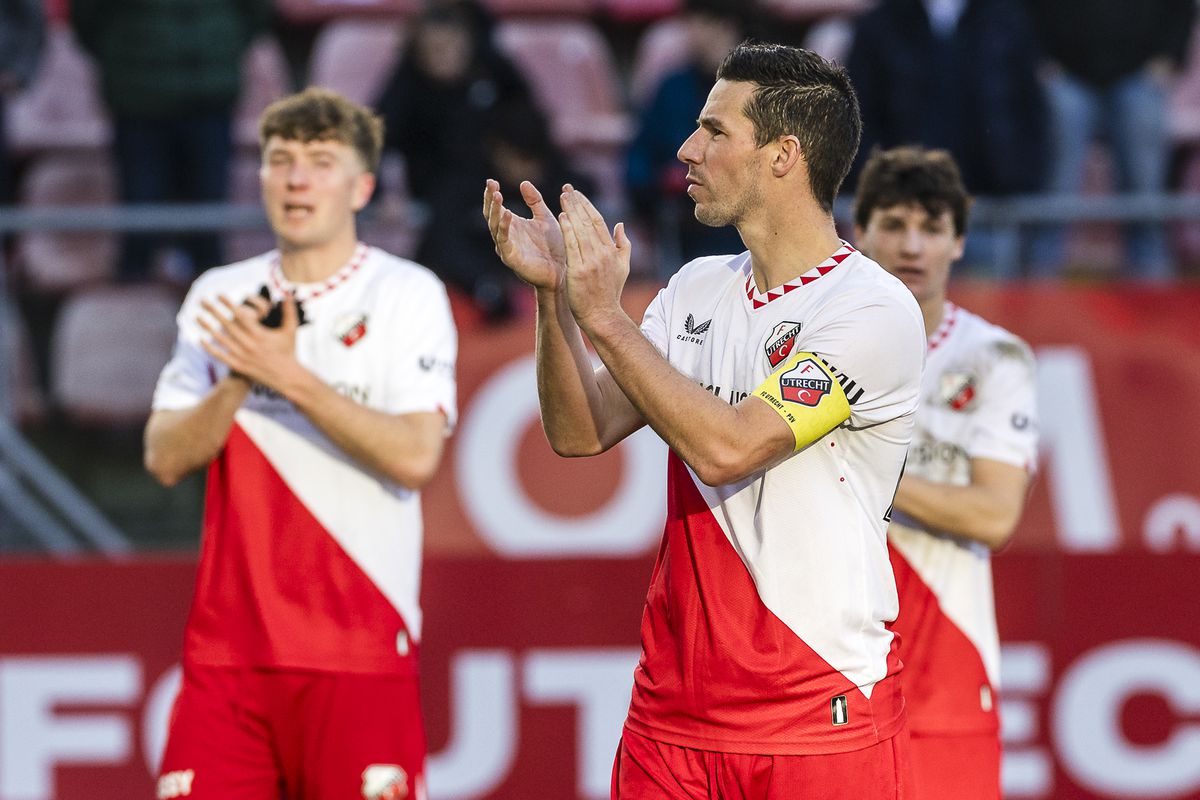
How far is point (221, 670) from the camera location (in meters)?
4.66

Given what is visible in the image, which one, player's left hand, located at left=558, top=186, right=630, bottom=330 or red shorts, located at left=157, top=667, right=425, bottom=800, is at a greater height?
player's left hand, located at left=558, top=186, right=630, bottom=330

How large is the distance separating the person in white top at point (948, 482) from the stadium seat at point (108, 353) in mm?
3837

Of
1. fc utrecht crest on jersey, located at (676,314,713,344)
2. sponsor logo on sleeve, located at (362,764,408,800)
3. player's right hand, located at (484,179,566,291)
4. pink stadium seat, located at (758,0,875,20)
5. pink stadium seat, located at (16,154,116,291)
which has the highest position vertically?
pink stadium seat, located at (758,0,875,20)

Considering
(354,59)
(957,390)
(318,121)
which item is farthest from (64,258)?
(957,390)

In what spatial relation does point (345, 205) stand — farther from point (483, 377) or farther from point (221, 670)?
point (483, 377)

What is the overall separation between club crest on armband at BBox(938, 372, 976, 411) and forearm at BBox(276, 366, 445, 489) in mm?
1428

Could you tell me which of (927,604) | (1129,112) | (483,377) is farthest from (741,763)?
(1129,112)

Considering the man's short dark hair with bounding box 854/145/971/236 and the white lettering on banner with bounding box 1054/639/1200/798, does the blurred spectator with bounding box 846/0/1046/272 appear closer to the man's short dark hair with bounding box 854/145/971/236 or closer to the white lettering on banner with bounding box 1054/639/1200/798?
the white lettering on banner with bounding box 1054/639/1200/798

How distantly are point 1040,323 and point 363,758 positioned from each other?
4.43 m

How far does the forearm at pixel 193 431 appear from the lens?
4.64 m

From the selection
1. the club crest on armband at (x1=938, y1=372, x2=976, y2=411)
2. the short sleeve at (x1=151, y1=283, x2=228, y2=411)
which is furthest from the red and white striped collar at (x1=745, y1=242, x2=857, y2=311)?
the short sleeve at (x1=151, y1=283, x2=228, y2=411)

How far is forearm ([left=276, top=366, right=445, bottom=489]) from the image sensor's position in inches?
179

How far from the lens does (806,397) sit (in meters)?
3.53

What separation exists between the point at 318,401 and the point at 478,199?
11.5 feet
